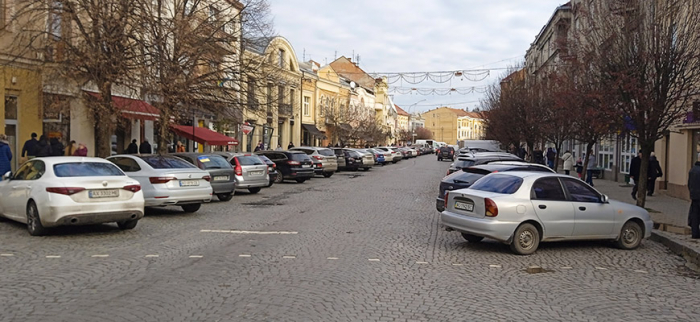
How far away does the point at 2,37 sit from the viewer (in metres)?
19.7

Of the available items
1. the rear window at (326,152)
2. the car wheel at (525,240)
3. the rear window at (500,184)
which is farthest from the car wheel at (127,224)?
the rear window at (326,152)

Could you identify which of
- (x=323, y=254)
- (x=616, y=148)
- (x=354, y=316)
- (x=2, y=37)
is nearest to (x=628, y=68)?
(x=323, y=254)

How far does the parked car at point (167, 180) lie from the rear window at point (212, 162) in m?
2.47

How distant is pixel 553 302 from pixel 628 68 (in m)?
9.11

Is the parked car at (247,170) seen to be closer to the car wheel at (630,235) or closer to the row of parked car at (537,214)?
the row of parked car at (537,214)

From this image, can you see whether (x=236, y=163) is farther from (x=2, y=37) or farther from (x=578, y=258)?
(x=578, y=258)

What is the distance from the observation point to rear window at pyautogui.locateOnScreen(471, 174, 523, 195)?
→ 10086mm

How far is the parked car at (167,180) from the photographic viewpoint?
13586 mm

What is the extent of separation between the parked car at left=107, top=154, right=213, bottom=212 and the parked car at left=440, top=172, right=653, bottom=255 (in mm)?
6279

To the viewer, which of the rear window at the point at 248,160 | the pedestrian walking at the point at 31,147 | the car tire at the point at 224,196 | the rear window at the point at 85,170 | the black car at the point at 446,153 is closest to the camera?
the rear window at the point at 85,170

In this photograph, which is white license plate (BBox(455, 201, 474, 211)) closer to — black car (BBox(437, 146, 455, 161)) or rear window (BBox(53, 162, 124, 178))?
rear window (BBox(53, 162, 124, 178))

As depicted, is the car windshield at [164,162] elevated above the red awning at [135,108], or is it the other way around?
the red awning at [135,108]

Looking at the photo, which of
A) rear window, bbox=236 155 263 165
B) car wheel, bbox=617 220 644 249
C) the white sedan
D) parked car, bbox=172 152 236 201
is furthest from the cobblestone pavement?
rear window, bbox=236 155 263 165

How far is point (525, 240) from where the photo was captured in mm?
9797
